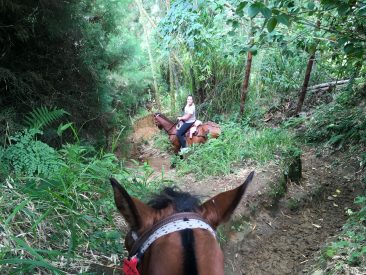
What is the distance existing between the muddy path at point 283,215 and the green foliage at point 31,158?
1.59 meters

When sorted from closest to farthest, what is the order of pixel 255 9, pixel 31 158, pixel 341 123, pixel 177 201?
1. pixel 177 201
2. pixel 255 9
3. pixel 31 158
4. pixel 341 123

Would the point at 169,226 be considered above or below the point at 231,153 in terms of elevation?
above

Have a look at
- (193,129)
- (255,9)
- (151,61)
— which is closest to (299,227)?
(255,9)

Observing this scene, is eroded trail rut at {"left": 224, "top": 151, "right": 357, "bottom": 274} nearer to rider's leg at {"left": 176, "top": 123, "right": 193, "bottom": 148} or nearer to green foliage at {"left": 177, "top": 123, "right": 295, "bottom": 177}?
green foliage at {"left": 177, "top": 123, "right": 295, "bottom": 177}

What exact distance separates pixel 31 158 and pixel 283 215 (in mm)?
3707

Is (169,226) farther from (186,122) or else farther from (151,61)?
(151,61)

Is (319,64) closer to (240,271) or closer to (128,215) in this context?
(240,271)

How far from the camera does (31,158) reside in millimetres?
3152

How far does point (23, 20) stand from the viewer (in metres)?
4.39

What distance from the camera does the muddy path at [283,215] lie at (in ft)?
14.0

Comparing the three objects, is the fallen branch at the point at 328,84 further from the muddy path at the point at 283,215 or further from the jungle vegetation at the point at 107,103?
the muddy path at the point at 283,215

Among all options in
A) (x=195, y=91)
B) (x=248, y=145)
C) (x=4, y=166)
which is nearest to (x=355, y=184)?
(x=248, y=145)

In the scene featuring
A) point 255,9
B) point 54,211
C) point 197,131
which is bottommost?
point 197,131

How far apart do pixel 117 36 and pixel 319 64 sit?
661cm
